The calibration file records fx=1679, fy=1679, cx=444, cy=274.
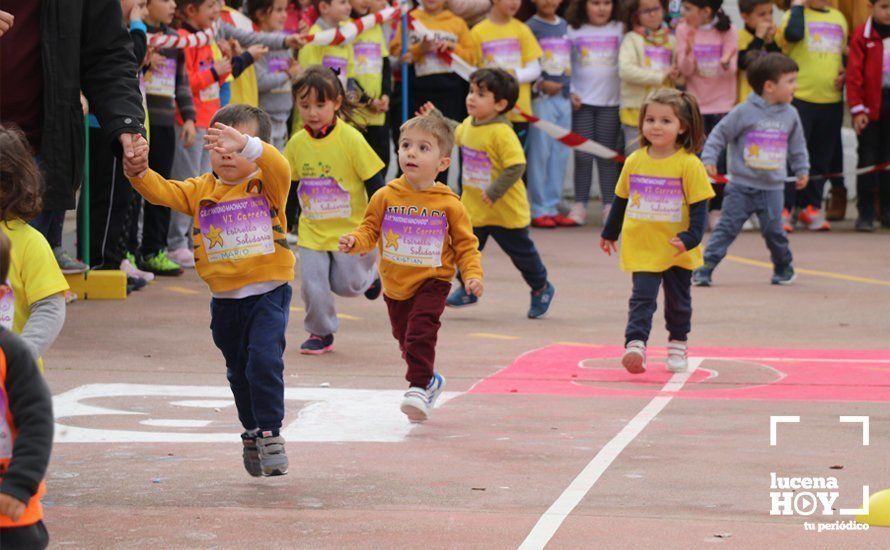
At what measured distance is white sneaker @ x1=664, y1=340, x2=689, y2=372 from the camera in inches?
349

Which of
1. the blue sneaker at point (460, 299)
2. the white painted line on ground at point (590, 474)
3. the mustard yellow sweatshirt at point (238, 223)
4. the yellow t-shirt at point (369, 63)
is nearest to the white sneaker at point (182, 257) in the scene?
the yellow t-shirt at point (369, 63)

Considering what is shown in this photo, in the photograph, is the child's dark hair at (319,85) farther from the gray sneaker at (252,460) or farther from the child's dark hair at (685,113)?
the gray sneaker at (252,460)

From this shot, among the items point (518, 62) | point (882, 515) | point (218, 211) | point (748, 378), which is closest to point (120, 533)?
point (218, 211)

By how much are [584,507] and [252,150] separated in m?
1.73

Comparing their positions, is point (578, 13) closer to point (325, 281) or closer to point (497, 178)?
point (497, 178)

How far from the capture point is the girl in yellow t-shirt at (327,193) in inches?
363

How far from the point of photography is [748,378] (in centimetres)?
862

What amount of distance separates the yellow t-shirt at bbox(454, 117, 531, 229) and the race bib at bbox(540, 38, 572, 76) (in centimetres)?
476

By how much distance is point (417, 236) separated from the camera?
7.58m

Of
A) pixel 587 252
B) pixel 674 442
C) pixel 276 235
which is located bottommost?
pixel 587 252

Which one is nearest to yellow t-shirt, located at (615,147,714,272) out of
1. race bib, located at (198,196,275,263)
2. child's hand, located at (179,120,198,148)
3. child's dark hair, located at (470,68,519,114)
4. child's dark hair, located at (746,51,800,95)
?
child's dark hair, located at (470,68,519,114)

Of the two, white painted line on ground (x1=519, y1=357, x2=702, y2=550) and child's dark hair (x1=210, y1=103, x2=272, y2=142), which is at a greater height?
child's dark hair (x1=210, y1=103, x2=272, y2=142)

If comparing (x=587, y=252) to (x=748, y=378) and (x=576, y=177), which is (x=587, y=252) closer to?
(x=576, y=177)

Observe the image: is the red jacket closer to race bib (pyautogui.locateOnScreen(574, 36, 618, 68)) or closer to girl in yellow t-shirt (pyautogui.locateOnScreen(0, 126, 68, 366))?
race bib (pyautogui.locateOnScreen(574, 36, 618, 68))
